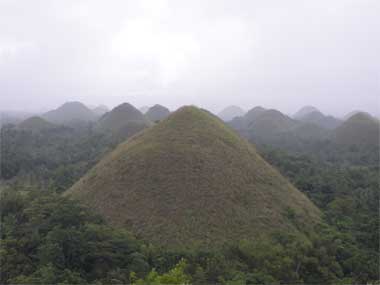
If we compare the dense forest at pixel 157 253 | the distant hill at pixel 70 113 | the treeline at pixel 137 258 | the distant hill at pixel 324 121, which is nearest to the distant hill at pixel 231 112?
the distant hill at pixel 324 121

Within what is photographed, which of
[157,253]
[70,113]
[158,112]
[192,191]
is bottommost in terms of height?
[157,253]

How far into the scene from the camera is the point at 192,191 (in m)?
15.2

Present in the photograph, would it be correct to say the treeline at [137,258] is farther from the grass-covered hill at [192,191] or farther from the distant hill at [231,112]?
the distant hill at [231,112]

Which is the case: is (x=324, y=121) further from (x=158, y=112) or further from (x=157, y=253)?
(x=157, y=253)

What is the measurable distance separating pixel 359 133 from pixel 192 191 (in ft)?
112

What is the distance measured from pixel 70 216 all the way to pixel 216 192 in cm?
544

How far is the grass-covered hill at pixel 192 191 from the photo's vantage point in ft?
44.6

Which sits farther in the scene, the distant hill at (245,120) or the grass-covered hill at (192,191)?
the distant hill at (245,120)

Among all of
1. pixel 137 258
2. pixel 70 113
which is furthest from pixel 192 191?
pixel 70 113

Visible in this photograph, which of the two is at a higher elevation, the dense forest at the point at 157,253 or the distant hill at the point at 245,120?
the distant hill at the point at 245,120

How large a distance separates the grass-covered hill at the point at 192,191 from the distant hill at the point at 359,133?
1071 inches

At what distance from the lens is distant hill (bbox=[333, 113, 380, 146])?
138ft

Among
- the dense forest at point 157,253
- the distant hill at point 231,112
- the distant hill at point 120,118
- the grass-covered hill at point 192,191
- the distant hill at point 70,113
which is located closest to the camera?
the dense forest at point 157,253

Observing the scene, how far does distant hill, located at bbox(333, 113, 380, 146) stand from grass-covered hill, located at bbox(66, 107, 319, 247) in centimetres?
2721
